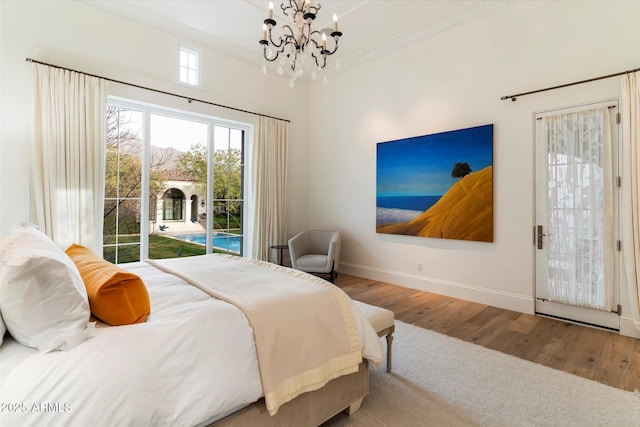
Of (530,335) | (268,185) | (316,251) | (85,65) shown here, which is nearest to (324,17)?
(268,185)

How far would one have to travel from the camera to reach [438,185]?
4.18 metres

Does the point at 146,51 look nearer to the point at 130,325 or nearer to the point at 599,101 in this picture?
the point at 130,325

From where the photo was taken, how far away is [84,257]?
186cm

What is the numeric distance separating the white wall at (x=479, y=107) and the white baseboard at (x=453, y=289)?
0.01m

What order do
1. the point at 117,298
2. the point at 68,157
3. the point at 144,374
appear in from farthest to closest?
the point at 68,157
the point at 117,298
the point at 144,374

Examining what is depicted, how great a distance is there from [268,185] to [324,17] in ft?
8.34

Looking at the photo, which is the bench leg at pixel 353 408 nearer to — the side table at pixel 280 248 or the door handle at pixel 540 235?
the door handle at pixel 540 235

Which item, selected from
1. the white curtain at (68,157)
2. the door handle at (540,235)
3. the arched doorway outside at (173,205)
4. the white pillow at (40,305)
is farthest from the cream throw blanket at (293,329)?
the door handle at (540,235)

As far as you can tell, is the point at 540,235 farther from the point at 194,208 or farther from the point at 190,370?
the point at 194,208

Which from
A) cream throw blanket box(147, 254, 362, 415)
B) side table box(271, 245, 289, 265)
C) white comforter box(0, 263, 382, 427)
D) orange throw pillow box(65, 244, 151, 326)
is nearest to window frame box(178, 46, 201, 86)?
side table box(271, 245, 289, 265)

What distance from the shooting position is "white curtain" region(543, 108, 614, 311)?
118 inches

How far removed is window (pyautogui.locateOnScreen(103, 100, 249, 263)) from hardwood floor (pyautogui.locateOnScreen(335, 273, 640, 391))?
250cm

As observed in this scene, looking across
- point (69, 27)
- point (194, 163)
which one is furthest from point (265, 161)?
point (69, 27)

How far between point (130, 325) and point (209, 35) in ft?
14.4
